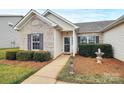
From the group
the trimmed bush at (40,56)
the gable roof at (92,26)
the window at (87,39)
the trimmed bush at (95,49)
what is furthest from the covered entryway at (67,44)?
the trimmed bush at (40,56)

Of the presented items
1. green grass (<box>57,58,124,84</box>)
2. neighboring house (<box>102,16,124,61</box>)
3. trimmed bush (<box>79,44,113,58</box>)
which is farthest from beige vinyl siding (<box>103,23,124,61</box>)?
green grass (<box>57,58,124,84</box>)

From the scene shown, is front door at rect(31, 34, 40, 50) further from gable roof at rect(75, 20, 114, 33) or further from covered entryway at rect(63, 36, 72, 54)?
gable roof at rect(75, 20, 114, 33)

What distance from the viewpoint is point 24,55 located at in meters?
12.6

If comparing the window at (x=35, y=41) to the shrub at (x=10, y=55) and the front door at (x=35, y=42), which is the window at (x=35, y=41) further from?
the shrub at (x=10, y=55)

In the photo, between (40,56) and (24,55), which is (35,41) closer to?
(24,55)

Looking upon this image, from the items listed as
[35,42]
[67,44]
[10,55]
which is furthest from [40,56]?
[67,44]

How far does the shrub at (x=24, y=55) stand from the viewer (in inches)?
496

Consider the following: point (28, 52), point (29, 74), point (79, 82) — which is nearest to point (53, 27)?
point (28, 52)

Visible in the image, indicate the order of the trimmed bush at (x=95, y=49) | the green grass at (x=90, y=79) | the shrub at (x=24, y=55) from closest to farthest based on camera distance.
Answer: the green grass at (x=90, y=79), the trimmed bush at (x=95, y=49), the shrub at (x=24, y=55)

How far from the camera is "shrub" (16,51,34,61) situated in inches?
496
